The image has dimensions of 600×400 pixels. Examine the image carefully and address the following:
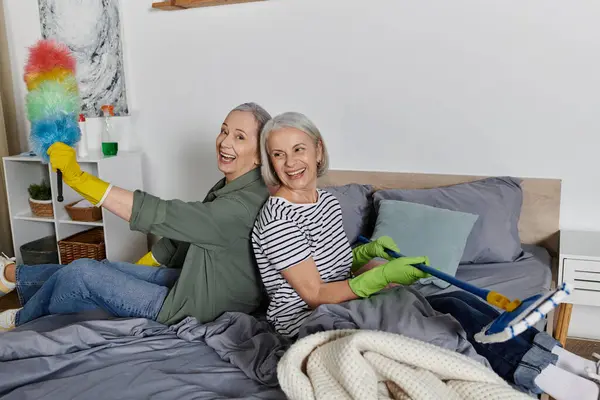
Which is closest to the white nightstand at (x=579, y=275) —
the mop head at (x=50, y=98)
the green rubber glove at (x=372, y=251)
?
the green rubber glove at (x=372, y=251)

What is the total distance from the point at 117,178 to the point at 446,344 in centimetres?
222

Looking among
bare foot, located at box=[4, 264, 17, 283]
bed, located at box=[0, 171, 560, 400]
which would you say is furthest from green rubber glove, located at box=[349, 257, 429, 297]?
bare foot, located at box=[4, 264, 17, 283]

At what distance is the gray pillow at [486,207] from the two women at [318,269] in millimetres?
690

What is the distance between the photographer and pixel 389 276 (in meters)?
1.50

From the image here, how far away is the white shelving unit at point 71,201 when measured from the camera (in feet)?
9.61

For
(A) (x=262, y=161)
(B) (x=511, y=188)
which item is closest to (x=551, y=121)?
(B) (x=511, y=188)

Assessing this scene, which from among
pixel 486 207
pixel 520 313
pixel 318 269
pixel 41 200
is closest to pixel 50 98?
pixel 318 269

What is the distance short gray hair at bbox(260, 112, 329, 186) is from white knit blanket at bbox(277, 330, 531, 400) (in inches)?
26.3

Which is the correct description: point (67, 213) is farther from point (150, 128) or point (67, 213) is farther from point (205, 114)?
point (205, 114)

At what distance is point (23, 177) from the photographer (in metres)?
3.17

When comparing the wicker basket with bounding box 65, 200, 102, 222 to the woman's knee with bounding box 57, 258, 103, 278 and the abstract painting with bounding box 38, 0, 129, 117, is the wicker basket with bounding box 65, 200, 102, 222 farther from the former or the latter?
the woman's knee with bounding box 57, 258, 103, 278

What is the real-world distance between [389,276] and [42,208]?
2.33 m

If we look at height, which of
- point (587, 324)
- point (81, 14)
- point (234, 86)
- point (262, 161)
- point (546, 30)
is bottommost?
point (587, 324)

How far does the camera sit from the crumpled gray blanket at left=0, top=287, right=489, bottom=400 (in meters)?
1.31
